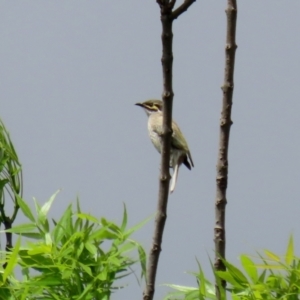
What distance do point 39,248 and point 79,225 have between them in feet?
0.48

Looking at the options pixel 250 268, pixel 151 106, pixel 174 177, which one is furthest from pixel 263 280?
pixel 151 106

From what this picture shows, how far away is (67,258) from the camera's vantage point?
7.23 feet

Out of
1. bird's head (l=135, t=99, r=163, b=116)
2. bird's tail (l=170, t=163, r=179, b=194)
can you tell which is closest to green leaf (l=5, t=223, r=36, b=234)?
bird's tail (l=170, t=163, r=179, b=194)

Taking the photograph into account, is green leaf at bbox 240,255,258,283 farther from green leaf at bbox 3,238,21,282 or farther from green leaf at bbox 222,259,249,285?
green leaf at bbox 3,238,21,282

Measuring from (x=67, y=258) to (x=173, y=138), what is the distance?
4338 mm

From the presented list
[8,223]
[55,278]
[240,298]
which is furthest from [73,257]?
[240,298]

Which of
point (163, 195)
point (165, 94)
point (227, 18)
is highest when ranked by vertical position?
point (227, 18)

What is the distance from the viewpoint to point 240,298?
1.98m

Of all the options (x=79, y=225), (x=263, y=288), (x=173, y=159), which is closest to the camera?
(x=263, y=288)

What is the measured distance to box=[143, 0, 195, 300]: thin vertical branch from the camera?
197 cm

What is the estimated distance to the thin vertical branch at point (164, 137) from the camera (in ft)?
6.47

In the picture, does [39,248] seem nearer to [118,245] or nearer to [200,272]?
[118,245]

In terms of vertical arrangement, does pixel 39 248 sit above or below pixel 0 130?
below

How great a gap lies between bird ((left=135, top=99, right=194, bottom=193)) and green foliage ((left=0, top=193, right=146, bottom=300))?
3.63 m
